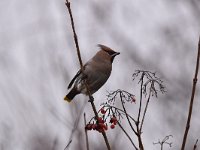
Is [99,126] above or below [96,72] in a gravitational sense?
below

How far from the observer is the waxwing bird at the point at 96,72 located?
511 cm

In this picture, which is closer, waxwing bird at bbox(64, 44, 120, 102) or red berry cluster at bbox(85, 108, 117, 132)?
red berry cluster at bbox(85, 108, 117, 132)

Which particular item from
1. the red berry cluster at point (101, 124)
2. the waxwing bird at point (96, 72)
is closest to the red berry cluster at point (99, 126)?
the red berry cluster at point (101, 124)

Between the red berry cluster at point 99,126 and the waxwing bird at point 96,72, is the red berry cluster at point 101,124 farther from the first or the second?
the waxwing bird at point 96,72

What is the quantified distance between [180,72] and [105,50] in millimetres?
900

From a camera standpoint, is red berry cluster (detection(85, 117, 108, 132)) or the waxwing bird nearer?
red berry cluster (detection(85, 117, 108, 132))

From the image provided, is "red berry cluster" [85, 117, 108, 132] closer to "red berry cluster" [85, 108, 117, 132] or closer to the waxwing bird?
"red berry cluster" [85, 108, 117, 132]

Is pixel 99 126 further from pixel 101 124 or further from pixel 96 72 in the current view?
pixel 96 72

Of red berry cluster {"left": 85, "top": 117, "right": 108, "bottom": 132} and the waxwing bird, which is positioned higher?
the waxwing bird

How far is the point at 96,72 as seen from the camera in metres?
5.23

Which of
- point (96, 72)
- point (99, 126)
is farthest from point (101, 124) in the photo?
point (96, 72)

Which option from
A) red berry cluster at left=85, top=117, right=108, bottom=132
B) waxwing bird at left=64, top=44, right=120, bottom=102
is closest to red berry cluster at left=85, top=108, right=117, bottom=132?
red berry cluster at left=85, top=117, right=108, bottom=132

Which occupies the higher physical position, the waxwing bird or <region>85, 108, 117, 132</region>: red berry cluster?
the waxwing bird

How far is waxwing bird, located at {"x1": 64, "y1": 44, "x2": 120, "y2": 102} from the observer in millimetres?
5113
